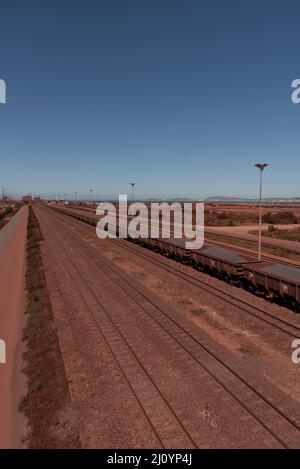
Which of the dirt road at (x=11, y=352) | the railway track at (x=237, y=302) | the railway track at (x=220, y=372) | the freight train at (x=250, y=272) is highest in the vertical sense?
the freight train at (x=250, y=272)

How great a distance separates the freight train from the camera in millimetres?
16466

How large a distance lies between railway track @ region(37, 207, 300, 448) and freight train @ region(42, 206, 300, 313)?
551 centimetres

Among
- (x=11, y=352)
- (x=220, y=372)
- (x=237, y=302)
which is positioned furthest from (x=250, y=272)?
(x=11, y=352)

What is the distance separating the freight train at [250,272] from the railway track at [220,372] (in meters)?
5.51

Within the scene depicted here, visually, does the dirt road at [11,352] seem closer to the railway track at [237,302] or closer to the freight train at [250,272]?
the railway track at [237,302]

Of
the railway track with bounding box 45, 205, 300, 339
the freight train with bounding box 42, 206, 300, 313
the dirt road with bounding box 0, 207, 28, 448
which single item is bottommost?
the dirt road with bounding box 0, 207, 28, 448

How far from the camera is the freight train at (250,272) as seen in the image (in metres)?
16.5

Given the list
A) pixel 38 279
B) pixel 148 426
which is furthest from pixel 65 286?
pixel 148 426

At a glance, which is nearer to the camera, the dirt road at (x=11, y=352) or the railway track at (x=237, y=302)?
the dirt road at (x=11, y=352)

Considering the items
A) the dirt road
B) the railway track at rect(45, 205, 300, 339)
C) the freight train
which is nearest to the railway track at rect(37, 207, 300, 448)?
the railway track at rect(45, 205, 300, 339)

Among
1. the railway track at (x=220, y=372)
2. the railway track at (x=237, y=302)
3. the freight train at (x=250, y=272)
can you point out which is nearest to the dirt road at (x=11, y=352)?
the railway track at (x=220, y=372)

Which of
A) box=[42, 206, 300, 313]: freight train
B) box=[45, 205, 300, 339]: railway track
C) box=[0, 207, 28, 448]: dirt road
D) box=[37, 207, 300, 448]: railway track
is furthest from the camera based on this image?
box=[42, 206, 300, 313]: freight train

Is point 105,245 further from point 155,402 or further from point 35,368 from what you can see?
point 155,402

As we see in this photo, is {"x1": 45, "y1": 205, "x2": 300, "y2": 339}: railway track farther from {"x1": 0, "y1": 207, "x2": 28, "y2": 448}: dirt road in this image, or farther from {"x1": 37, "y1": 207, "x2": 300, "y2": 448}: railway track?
{"x1": 0, "y1": 207, "x2": 28, "y2": 448}: dirt road
